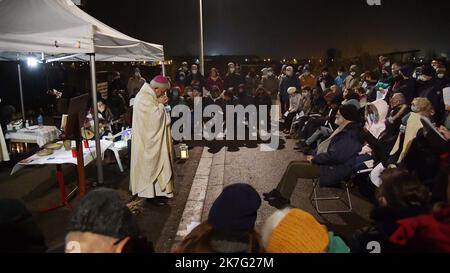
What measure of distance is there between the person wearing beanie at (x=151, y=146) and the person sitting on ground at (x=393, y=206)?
3.29 metres

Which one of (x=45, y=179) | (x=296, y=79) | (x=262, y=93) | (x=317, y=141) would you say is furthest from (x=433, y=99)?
(x=45, y=179)

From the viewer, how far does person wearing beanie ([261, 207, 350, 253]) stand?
2.36 m

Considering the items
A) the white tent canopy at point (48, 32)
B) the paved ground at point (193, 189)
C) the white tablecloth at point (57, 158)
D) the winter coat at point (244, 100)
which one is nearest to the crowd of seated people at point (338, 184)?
the paved ground at point (193, 189)

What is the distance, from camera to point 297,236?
2.38 meters

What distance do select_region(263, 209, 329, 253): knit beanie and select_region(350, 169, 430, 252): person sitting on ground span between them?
0.65m

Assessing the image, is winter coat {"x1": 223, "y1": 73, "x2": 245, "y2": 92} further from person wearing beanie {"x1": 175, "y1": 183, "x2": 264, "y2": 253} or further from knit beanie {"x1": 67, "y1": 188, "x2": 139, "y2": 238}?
knit beanie {"x1": 67, "y1": 188, "x2": 139, "y2": 238}

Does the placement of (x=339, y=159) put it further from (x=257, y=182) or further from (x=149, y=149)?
(x=149, y=149)

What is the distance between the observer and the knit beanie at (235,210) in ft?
7.81

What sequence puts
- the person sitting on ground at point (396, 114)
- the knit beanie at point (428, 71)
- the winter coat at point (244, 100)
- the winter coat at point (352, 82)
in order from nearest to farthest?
the person sitting on ground at point (396, 114)
the knit beanie at point (428, 71)
the winter coat at point (352, 82)
the winter coat at point (244, 100)

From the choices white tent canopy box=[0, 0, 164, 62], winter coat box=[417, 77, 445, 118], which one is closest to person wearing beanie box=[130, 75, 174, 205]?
white tent canopy box=[0, 0, 164, 62]

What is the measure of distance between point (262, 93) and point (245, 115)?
84 cm

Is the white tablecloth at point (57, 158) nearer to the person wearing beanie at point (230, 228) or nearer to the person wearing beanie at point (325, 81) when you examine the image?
the person wearing beanie at point (230, 228)

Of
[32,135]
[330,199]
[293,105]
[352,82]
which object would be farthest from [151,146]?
[352,82]

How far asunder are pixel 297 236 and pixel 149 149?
3.76 metres
